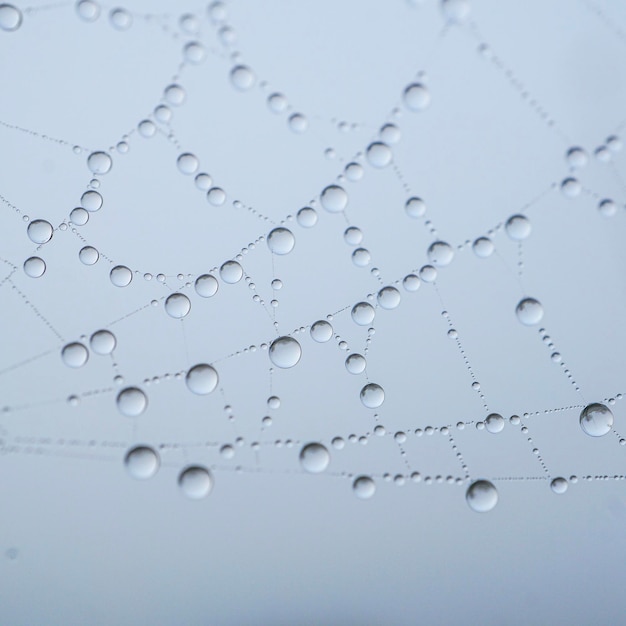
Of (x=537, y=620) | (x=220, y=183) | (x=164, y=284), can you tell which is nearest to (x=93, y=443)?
(x=164, y=284)

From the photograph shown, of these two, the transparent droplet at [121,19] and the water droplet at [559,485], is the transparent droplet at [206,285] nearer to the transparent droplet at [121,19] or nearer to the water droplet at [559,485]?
the transparent droplet at [121,19]

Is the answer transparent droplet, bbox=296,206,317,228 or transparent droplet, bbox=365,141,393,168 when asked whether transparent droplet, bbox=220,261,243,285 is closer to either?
transparent droplet, bbox=296,206,317,228

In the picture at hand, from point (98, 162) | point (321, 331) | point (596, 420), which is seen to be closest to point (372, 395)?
point (321, 331)

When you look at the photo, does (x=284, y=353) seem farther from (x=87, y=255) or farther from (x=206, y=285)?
→ (x=87, y=255)

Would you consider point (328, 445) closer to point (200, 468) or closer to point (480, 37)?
point (200, 468)

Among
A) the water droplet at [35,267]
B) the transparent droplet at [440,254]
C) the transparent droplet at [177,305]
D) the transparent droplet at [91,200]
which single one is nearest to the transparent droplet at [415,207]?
the transparent droplet at [440,254]

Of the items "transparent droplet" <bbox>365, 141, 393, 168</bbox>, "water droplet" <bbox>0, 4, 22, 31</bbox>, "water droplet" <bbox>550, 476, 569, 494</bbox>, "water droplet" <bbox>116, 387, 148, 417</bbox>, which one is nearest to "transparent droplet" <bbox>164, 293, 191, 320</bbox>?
"water droplet" <bbox>116, 387, 148, 417</bbox>
